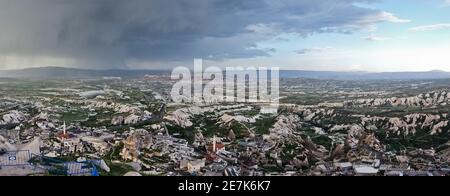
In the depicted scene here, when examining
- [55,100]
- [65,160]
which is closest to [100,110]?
[55,100]

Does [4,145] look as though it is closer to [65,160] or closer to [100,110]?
[65,160]

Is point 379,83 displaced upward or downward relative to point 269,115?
upward

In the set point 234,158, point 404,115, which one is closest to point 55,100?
point 234,158

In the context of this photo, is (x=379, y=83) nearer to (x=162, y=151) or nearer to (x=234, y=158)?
(x=234, y=158)
